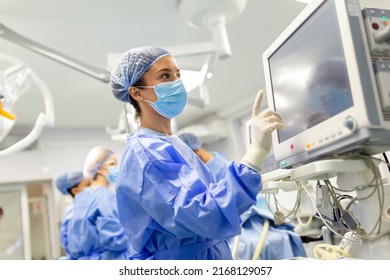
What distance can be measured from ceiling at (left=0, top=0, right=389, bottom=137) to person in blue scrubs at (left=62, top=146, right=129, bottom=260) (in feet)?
2.55

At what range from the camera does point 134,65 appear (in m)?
1.25

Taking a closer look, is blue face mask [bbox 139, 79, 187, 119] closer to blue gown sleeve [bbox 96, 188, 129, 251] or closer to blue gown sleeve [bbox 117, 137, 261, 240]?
blue gown sleeve [bbox 117, 137, 261, 240]

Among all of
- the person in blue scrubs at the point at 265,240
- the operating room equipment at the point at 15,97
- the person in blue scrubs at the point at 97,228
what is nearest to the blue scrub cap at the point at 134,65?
the operating room equipment at the point at 15,97

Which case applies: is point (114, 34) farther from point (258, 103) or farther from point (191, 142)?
point (258, 103)

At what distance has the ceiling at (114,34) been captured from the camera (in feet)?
7.04

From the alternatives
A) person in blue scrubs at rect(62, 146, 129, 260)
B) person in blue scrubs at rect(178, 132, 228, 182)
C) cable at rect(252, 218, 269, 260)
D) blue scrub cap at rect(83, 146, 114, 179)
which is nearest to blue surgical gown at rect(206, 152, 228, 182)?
person in blue scrubs at rect(178, 132, 228, 182)

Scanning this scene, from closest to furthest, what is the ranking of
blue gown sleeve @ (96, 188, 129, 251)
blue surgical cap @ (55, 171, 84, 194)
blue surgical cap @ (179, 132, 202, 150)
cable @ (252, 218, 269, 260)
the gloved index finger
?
the gloved index finger → cable @ (252, 218, 269, 260) → blue gown sleeve @ (96, 188, 129, 251) → blue surgical cap @ (179, 132, 202, 150) → blue surgical cap @ (55, 171, 84, 194)

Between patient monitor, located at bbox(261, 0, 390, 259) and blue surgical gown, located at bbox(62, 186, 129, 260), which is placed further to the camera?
blue surgical gown, located at bbox(62, 186, 129, 260)

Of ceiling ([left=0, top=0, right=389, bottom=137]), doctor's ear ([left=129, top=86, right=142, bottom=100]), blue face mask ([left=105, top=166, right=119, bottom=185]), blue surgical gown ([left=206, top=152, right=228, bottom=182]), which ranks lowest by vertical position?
blue surgical gown ([left=206, top=152, right=228, bottom=182])

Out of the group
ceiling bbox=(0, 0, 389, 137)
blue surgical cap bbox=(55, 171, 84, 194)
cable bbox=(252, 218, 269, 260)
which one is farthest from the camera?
blue surgical cap bbox=(55, 171, 84, 194)

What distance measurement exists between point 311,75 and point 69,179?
270 cm

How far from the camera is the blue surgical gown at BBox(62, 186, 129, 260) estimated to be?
2428mm
